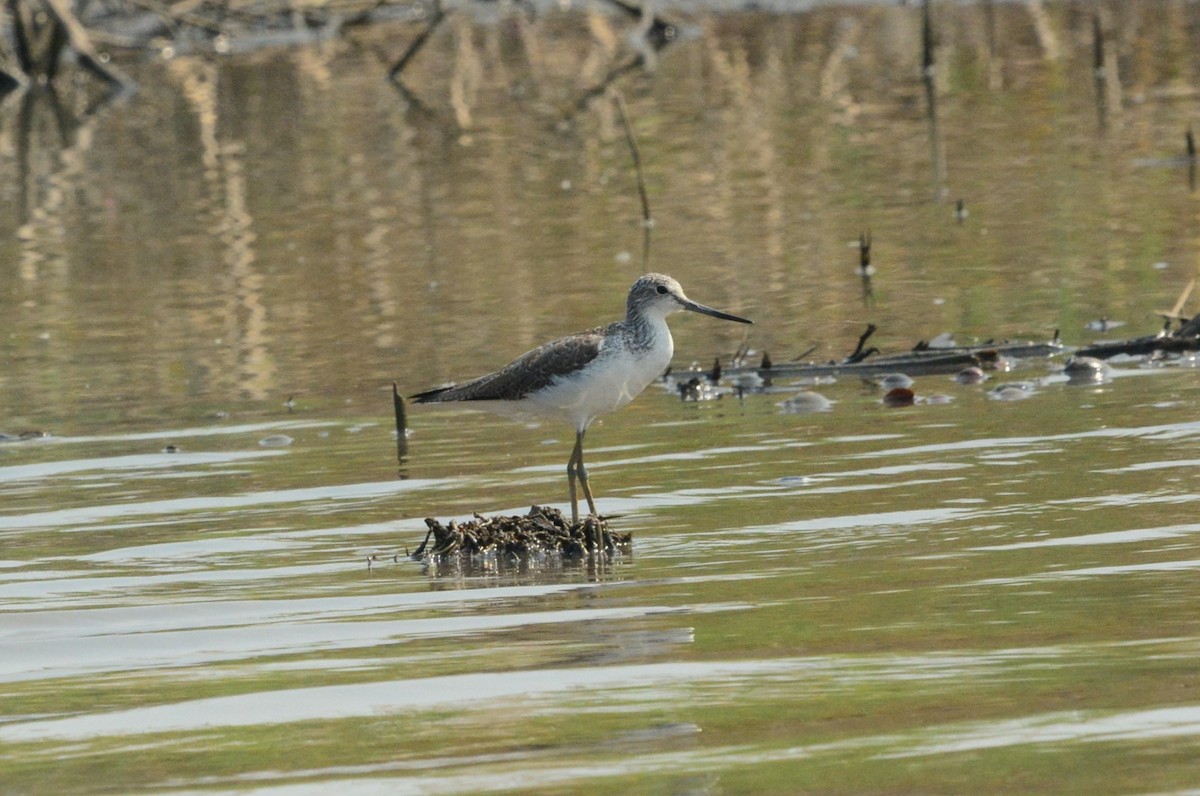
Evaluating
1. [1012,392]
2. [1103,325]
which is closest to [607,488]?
[1012,392]

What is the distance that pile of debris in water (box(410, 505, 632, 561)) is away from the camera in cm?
767

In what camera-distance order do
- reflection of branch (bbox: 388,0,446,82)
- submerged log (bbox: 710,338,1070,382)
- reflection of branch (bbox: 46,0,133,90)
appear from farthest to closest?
reflection of branch (bbox: 388,0,446,82)
reflection of branch (bbox: 46,0,133,90)
submerged log (bbox: 710,338,1070,382)

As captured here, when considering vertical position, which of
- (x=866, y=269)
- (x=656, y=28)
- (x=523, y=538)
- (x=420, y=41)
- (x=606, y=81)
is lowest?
(x=523, y=538)

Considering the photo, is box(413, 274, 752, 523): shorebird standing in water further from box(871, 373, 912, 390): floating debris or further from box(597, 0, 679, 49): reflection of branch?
box(597, 0, 679, 49): reflection of branch

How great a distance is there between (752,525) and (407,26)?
37696 mm

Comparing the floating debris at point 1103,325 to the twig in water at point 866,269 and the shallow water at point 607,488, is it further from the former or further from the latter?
the twig in water at point 866,269

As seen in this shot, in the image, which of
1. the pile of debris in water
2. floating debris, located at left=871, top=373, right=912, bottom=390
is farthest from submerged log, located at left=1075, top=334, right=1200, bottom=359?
the pile of debris in water

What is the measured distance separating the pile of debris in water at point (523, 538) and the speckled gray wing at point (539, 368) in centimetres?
87

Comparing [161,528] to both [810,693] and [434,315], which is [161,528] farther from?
[434,315]

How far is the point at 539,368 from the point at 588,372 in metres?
0.22

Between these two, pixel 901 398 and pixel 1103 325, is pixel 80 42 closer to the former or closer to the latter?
pixel 1103 325

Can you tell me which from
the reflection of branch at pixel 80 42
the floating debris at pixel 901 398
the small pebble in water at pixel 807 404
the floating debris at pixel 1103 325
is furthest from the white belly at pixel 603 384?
the reflection of branch at pixel 80 42

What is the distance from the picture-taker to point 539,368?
28.2 ft

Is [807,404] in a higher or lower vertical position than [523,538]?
higher
